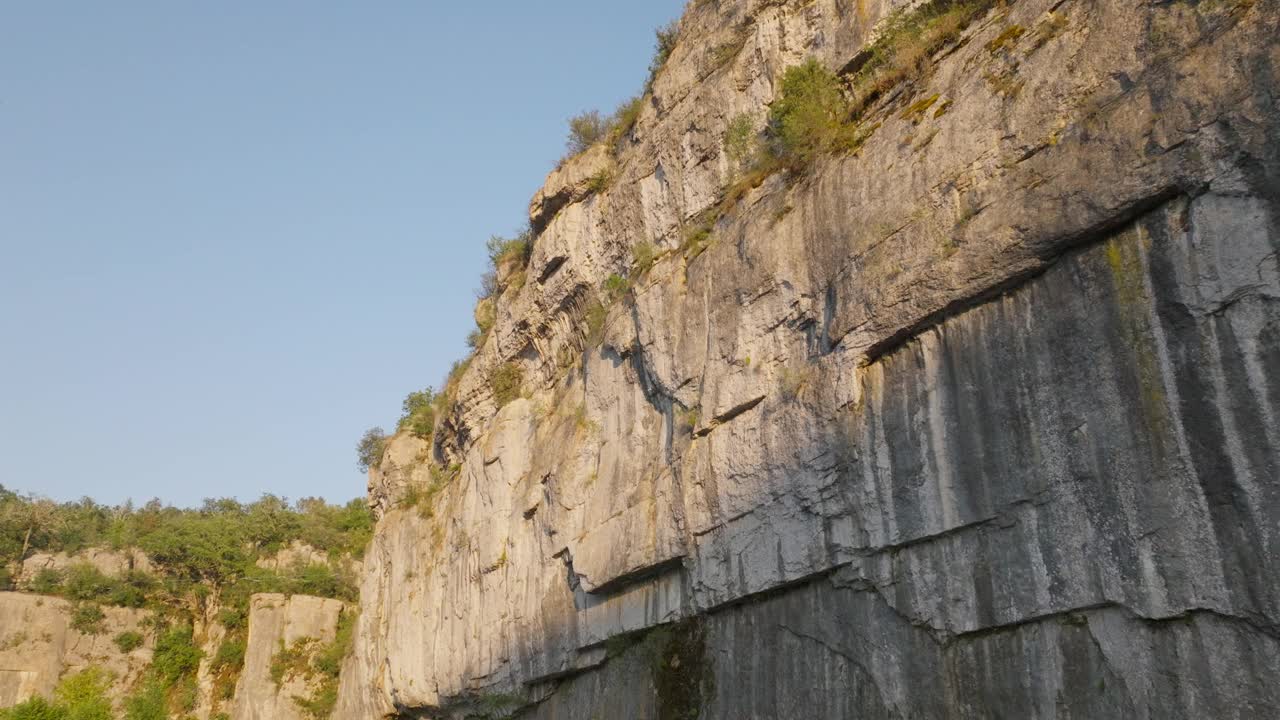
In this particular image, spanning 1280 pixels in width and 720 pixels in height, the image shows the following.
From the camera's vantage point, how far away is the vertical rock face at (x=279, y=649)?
116 feet

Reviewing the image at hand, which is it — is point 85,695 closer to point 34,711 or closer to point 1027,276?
point 34,711

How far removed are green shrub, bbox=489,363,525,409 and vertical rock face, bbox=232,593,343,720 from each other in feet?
51.5

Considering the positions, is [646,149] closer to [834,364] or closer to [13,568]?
[834,364]

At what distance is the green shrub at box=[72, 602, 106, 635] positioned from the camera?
39062 millimetres

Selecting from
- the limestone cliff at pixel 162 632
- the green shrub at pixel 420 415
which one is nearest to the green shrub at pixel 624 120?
the green shrub at pixel 420 415

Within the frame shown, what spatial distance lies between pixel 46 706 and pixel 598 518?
2678cm

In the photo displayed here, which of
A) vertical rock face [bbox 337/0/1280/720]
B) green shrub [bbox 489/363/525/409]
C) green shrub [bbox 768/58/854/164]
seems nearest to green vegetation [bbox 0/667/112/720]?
green shrub [bbox 489/363/525/409]

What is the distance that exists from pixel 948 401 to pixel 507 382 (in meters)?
15.3

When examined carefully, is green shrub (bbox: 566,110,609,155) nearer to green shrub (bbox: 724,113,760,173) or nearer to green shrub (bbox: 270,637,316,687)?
green shrub (bbox: 724,113,760,173)

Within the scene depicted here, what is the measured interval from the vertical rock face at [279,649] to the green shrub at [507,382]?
1571 cm

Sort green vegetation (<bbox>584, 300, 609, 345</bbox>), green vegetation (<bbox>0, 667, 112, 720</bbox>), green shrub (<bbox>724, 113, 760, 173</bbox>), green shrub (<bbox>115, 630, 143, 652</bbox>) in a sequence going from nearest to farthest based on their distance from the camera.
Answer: green shrub (<bbox>724, 113, 760, 173</bbox>)
green vegetation (<bbox>584, 300, 609, 345</bbox>)
green vegetation (<bbox>0, 667, 112, 720</bbox>)
green shrub (<bbox>115, 630, 143, 652</bbox>)

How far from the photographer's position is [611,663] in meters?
18.3

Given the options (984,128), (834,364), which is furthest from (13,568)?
(984,128)

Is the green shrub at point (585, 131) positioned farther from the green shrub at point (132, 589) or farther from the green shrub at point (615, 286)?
the green shrub at point (132, 589)
